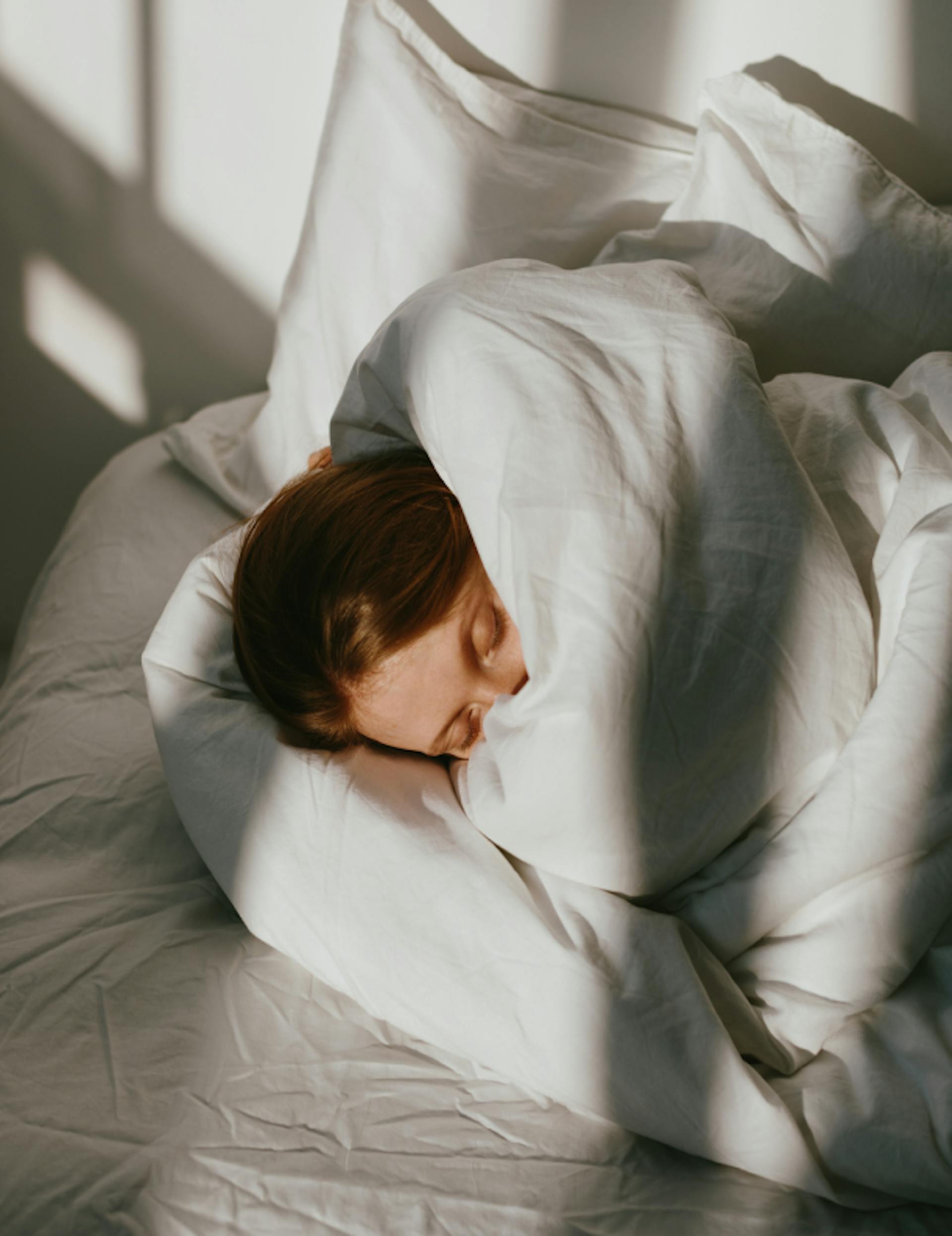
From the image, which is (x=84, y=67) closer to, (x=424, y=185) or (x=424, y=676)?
(x=424, y=185)

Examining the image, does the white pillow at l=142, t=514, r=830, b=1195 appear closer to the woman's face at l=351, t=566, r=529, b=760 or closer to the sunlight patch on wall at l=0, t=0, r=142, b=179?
the woman's face at l=351, t=566, r=529, b=760

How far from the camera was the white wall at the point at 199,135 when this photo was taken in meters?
1.07

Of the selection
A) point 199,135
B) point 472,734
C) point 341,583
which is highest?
point 199,135

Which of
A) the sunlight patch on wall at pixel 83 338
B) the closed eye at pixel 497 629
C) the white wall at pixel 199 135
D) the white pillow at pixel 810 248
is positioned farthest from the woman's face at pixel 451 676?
the sunlight patch on wall at pixel 83 338

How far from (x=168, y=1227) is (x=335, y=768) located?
0.30m

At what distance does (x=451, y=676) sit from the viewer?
0.76 meters

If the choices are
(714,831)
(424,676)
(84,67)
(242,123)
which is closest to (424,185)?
(242,123)

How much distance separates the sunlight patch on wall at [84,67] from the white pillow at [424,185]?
0.86ft

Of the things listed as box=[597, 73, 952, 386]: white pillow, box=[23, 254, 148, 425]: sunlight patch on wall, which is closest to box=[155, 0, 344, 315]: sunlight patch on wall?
box=[23, 254, 148, 425]: sunlight patch on wall

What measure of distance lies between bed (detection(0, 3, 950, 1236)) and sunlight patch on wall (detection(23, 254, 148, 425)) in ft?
1.87

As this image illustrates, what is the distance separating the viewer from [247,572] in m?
0.84

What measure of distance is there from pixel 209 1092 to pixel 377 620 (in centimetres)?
32

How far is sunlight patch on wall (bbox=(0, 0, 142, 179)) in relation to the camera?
1.17m

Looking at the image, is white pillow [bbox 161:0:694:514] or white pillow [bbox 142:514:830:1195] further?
white pillow [bbox 161:0:694:514]
